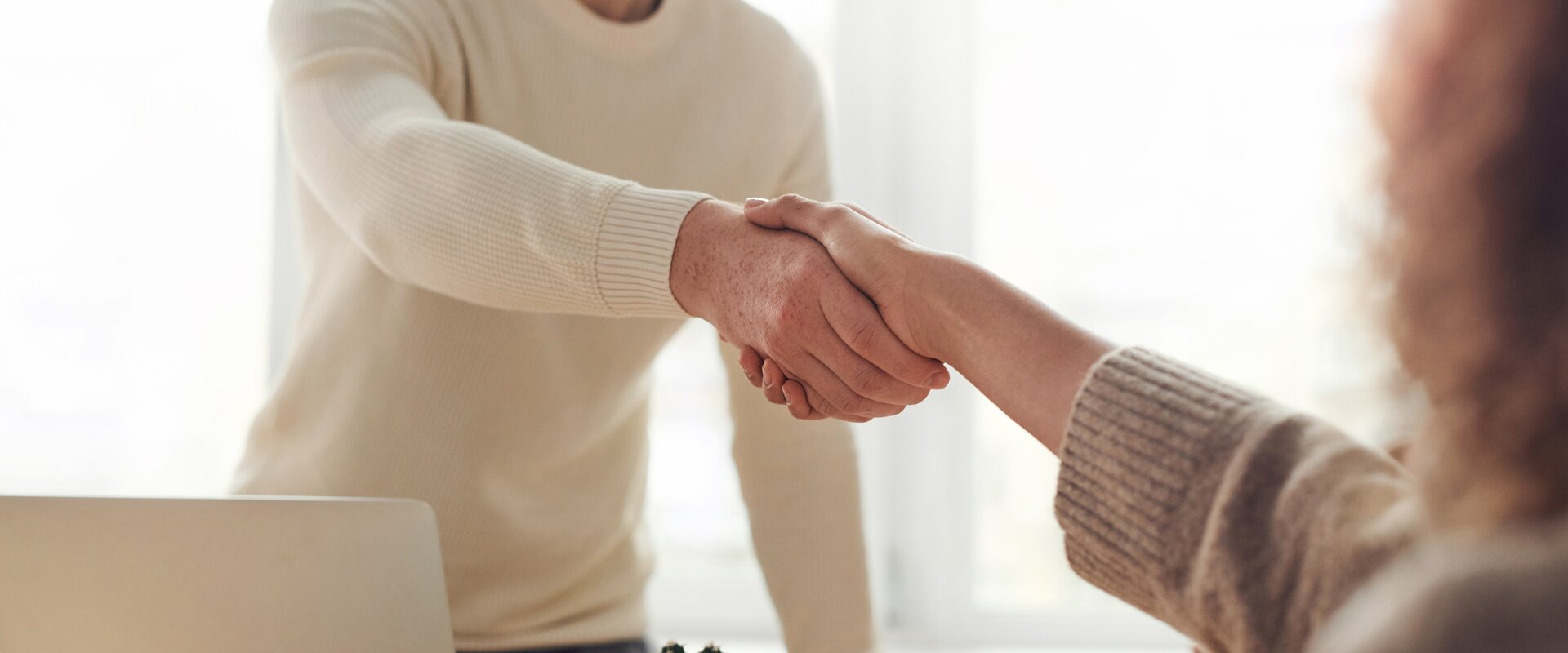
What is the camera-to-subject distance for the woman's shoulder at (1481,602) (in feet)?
1.28

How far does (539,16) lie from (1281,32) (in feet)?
4.22

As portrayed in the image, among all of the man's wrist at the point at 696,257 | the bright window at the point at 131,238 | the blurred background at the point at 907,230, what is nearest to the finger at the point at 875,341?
the man's wrist at the point at 696,257

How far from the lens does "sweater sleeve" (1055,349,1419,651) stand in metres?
0.51

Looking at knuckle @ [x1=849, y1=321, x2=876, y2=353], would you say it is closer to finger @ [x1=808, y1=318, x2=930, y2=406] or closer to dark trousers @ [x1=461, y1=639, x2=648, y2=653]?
finger @ [x1=808, y1=318, x2=930, y2=406]

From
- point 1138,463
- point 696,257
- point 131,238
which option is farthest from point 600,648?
point 131,238

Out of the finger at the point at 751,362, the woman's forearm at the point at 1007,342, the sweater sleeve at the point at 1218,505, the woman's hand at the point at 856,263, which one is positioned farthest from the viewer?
the finger at the point at 751,362

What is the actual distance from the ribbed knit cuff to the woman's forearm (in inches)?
8.2

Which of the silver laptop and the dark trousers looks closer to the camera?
the silver laptop

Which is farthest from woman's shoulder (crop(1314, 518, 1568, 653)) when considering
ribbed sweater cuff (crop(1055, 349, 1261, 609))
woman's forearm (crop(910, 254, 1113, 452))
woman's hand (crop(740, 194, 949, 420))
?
woman's hand (crop(740, 194, 949, 420))

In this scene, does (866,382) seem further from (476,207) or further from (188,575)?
(188,575)

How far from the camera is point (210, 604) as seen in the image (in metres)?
0.77

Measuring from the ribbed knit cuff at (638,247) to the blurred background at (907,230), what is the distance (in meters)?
1.13

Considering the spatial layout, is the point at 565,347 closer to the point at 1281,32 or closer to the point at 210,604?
the point at 210,604

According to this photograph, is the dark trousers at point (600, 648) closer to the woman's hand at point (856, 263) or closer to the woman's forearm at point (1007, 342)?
the woman's hand at point (856, 263)
